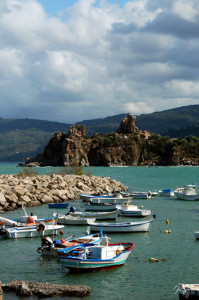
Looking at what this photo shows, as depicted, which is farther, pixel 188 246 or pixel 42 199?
pixel 42 199

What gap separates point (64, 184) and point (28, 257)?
3258cm

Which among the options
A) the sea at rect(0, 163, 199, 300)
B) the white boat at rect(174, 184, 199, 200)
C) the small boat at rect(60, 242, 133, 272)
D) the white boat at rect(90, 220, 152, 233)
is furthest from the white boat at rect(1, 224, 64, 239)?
the white boat at rect(174, 184, 199, 200)

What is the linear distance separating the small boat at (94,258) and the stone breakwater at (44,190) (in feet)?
70.7

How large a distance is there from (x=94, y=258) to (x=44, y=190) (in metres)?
30.5

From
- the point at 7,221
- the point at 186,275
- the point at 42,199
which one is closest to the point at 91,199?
the point at 42,199

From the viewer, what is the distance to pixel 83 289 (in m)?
16.0

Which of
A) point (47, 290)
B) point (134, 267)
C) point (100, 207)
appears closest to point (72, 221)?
point (100, 207)

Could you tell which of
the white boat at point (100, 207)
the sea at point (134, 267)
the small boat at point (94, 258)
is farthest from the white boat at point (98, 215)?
the small boat at point (94, 258)

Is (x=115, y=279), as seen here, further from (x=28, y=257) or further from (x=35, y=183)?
(x=35, y=183)

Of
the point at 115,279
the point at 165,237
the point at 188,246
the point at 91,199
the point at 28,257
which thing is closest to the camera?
the point at 115,279

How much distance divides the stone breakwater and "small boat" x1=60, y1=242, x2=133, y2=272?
2155cm

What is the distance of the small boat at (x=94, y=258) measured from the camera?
61.8 ft

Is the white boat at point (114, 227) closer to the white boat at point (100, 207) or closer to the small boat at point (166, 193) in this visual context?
the white boat at point (100, 207)

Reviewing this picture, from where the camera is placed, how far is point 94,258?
63.3 ft
